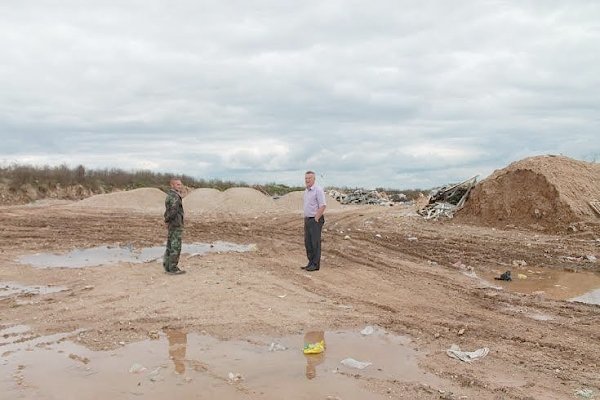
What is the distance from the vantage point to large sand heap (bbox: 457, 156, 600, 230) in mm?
16078

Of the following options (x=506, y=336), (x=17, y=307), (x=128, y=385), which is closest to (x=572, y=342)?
(x=506, y=336)

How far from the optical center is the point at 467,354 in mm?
5410

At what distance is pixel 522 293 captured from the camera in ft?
28.6

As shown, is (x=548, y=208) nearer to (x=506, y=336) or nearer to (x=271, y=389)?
(x=506, y=336)

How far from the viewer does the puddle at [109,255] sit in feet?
35.2

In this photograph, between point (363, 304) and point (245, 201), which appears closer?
point (363, 304)

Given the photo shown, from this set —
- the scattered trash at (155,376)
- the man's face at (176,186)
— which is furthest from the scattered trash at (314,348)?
the man's face at (176,186)

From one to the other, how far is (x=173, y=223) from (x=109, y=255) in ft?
11.1

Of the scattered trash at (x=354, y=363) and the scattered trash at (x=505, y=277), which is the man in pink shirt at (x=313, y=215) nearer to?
the scattered trash at (x=505, y=277)

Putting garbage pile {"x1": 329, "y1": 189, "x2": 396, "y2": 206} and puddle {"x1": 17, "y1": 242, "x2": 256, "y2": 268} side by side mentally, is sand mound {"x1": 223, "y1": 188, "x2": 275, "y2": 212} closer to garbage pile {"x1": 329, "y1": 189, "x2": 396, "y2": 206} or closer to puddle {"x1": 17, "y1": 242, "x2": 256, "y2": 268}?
garbage pile {"x1": 329, "y1": 189, "x2": 396, "y2": 206}

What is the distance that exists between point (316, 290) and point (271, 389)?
3.70 metres

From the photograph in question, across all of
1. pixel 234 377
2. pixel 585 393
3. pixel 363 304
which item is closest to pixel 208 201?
pixel 363 304

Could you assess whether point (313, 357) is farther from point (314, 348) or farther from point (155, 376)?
point (155, 376)

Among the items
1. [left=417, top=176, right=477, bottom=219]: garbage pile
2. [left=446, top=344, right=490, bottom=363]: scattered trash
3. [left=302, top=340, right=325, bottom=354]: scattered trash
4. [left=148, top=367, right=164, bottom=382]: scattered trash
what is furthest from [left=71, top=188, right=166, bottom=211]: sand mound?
[left=446, top=344, right=490, bottom=363]: scattered trash
